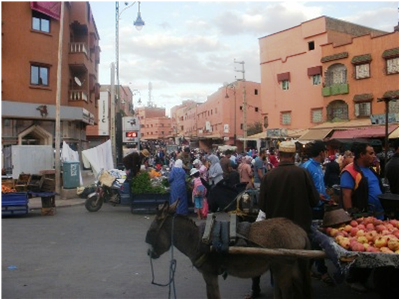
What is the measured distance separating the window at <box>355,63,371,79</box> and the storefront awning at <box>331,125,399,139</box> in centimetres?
389

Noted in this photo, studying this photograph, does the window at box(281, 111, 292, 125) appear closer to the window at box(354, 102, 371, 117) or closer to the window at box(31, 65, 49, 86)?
the window at box(354, 102, 371, 117)

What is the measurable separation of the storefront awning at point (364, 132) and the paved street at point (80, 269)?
19062mm

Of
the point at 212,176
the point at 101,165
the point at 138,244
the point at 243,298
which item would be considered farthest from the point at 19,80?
the point at 101,165

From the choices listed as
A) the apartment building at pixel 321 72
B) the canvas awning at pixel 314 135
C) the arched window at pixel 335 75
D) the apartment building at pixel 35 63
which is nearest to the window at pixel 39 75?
the apartment building at pixel 35 63

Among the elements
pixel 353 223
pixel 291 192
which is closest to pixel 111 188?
pixel 291 192

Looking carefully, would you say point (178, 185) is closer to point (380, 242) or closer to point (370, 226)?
point (370, 226)

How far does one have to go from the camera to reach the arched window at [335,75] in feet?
89.6

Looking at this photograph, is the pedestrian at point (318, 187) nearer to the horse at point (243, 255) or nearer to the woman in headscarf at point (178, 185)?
the horse at point (243, 255)

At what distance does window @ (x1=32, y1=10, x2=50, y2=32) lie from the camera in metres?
2.26

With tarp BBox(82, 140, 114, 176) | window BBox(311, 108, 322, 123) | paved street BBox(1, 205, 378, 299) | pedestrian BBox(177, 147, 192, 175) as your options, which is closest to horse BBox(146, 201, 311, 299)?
paved street BBox(1, 205, 378, 299)

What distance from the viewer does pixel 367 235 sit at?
369cm

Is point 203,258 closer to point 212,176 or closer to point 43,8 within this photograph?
point 43,8

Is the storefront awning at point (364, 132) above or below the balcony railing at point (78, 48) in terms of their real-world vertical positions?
above

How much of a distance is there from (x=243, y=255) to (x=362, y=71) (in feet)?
82.9
